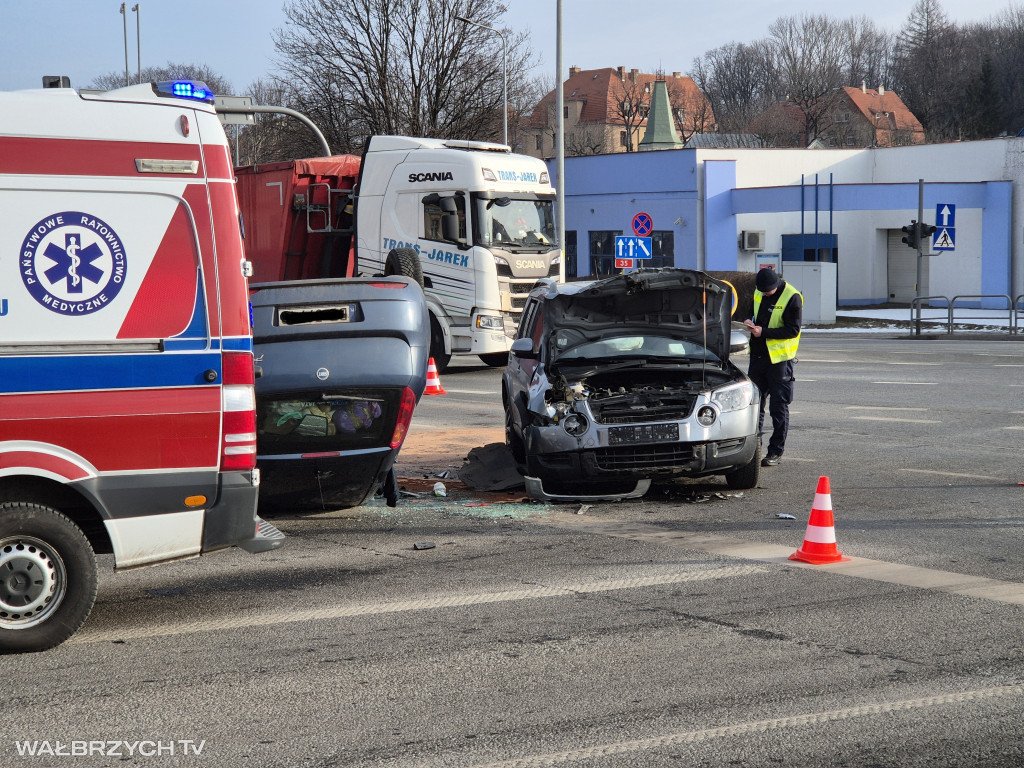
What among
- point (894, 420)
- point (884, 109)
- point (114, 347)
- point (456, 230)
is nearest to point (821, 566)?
point (114, 347)

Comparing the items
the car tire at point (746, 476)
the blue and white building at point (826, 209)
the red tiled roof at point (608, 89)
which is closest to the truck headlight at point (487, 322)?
the car tire at point (746, 476)

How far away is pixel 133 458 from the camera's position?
205 inches

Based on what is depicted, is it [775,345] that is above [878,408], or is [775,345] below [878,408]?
above

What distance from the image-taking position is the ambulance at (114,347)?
5012 millimetres

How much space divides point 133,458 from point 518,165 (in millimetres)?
14338

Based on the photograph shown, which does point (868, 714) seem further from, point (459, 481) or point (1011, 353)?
point (1011, 353)

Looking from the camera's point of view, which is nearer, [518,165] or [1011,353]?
[518,165]

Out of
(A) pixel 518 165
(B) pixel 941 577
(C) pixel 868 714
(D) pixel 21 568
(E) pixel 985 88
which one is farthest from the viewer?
(E) pixel 985 88

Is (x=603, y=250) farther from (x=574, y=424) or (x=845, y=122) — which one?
(x=845, y=122)

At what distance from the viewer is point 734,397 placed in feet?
29.0

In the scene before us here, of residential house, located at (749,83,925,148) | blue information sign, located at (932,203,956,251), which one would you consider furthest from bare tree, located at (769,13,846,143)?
blue information sign, located at (932,203,956,251)

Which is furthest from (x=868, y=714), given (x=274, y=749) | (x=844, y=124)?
(x=844, y=124)

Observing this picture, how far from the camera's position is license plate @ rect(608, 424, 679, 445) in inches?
333

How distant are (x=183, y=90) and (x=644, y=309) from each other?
5070 millimetres
